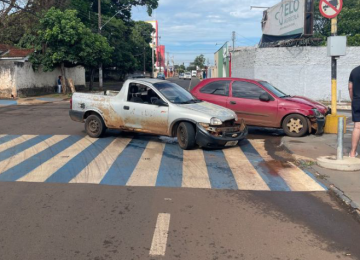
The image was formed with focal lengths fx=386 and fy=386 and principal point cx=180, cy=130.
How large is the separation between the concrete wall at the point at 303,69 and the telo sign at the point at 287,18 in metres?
1.46

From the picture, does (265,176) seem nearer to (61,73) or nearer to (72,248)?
(72,248)

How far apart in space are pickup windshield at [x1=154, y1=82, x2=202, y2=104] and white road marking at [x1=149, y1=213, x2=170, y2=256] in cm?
482

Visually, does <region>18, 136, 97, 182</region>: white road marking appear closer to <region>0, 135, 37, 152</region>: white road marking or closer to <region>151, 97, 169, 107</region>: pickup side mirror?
<region>0, 135, 37, 152</region>: white road marking

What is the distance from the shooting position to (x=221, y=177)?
6941 mm

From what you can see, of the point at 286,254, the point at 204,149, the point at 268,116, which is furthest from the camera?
the point at 268,116

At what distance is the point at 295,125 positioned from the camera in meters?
10.6

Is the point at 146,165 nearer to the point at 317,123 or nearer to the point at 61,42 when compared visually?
the point at 317,123

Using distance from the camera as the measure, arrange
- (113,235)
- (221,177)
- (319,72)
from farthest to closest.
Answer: (319,72), (221,177), (113,235)

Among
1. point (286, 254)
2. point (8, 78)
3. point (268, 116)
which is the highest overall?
point (8, 78)

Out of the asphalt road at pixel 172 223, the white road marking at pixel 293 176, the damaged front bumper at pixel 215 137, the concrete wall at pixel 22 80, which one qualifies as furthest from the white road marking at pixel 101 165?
the concrete wall at pixel 22 80

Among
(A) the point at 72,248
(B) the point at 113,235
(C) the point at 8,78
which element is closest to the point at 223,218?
(B) the point at 113,235

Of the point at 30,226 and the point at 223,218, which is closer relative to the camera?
the point at 30,226

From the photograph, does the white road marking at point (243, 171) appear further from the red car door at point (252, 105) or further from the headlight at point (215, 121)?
the red car door at point (252, 105)

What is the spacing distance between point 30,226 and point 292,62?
2110 cm
